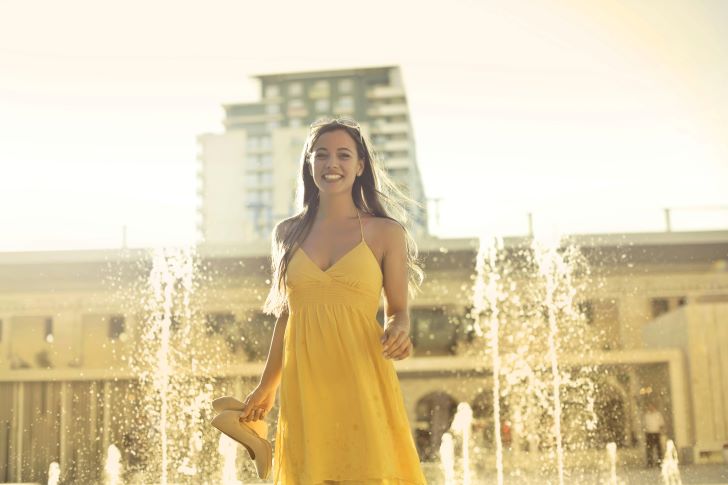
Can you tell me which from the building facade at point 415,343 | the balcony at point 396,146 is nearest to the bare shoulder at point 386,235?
the building facade at point 415,343

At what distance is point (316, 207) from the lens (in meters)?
2.31

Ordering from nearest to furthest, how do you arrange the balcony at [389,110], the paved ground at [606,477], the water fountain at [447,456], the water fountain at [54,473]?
the paved ground at [606,477] → the water fountain at [447,456] → the water fountain at [54,473] → the balcony at [389,110]

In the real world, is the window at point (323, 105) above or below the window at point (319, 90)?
below

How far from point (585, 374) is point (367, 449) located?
15.4 meters

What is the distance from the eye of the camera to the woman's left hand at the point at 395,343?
194cm

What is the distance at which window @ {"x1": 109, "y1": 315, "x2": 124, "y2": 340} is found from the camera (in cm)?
1814

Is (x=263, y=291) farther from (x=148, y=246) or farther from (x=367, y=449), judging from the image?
(x=367, y=449)

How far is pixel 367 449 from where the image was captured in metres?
1.90

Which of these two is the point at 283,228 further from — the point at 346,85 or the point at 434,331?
the point at 346,85

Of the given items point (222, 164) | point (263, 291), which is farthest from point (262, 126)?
point (263, 291)

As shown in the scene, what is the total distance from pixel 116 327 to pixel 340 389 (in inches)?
672

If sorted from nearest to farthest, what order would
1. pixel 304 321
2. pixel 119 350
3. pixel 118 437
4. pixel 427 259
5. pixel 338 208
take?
pixel 304 321 < pixel 338 208 < pixel 118 437 < pixel 119 350 < pixel 427 259

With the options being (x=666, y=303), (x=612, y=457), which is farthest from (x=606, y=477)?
(x=666, y=303)

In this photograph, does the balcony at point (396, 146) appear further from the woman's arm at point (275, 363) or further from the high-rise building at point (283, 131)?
the woman's arm at point (275, 363)
